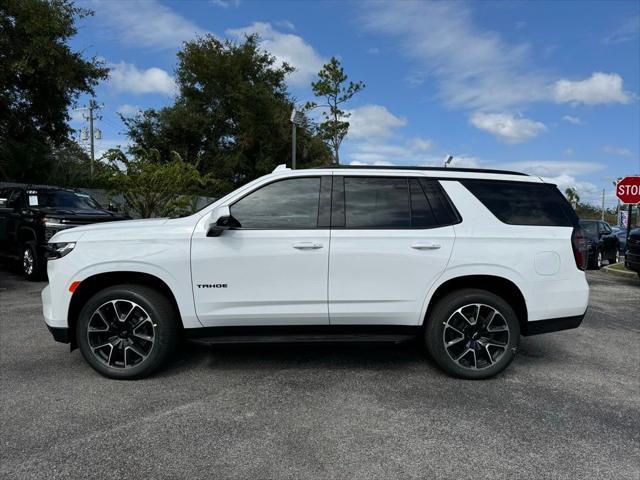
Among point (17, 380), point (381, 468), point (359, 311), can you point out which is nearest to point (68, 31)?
point (17, 380)

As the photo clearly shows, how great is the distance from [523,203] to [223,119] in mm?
28515

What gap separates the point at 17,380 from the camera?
4414mm

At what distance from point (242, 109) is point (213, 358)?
26.8 metres

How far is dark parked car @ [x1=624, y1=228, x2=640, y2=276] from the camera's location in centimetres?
1145

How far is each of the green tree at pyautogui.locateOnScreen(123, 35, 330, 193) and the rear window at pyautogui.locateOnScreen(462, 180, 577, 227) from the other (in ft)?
84.2

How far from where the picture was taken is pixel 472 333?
447cm

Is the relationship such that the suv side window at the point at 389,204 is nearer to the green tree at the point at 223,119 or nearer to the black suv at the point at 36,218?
the black suv at the point at 36,218

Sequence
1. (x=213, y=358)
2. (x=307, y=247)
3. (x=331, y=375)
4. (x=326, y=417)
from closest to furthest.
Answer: (x=326, y=417), (x=307, y=247), (x=331, y=375), (x=213, y=358)

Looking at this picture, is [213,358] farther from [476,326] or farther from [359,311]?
[476,326]

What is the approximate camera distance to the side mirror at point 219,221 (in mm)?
4164

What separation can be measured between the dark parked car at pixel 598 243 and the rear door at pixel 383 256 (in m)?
12.2

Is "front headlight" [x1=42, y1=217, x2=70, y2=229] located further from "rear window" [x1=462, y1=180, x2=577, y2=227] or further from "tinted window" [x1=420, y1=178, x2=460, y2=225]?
"rear window" [x1=462, y1=180, x2=577, y2=227]

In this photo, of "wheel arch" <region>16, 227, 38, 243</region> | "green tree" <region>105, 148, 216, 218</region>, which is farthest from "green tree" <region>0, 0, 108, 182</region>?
"wheel arch" <region>16, 227, 38, 243</region>

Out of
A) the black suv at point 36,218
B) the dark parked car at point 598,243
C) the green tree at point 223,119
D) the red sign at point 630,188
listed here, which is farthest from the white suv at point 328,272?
the green tree at point 223,119
